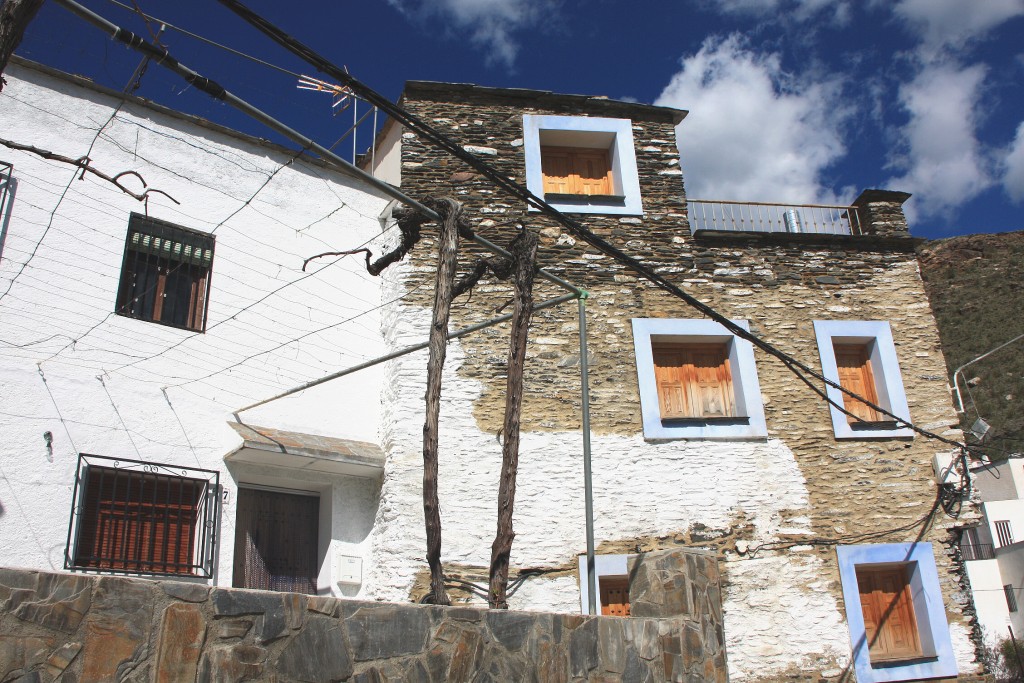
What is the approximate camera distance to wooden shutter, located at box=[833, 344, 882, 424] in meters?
11.5

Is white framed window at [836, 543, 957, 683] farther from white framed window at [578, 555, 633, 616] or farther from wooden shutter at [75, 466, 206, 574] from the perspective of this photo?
wooden shutter at [75, 466, 206, 574]

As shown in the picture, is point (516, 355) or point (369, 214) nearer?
point (516, 355)

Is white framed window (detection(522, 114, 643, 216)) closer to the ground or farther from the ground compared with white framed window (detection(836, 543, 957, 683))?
farther from the ground

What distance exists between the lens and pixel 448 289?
636cm

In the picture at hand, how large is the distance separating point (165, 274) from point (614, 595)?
6169 mm

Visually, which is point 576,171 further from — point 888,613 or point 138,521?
point 138,521

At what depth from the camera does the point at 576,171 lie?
40.7 ft

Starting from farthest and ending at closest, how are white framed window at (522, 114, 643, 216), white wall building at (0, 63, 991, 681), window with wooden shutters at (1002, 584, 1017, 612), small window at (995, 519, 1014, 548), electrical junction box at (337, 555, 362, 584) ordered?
small window at (995, 519, 1014, 548) < window with wooden shutters at (1002, 584, 1017, 612) < white framed window at (522, 114, 643, 216) < electrical junction box at (337, 555, 362, 584) < white wall building at (0, 63, 991, 681)

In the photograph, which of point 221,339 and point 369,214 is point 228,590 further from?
point 369,214

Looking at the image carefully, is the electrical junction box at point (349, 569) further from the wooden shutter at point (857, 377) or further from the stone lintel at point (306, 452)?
the wooden shutter at point (857, 377)

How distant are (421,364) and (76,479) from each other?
397 cm

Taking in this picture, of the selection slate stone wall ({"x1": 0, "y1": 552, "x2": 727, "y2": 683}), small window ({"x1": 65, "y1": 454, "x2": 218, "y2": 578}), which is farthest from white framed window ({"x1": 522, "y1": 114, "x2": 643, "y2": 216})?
slate stone wall ({"x1": 0, "y1": 552, "x2": 727, "y2": 683})

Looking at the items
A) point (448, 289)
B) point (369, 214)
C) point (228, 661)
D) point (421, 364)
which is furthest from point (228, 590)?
point (369, 214)

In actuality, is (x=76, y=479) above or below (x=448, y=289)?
below
